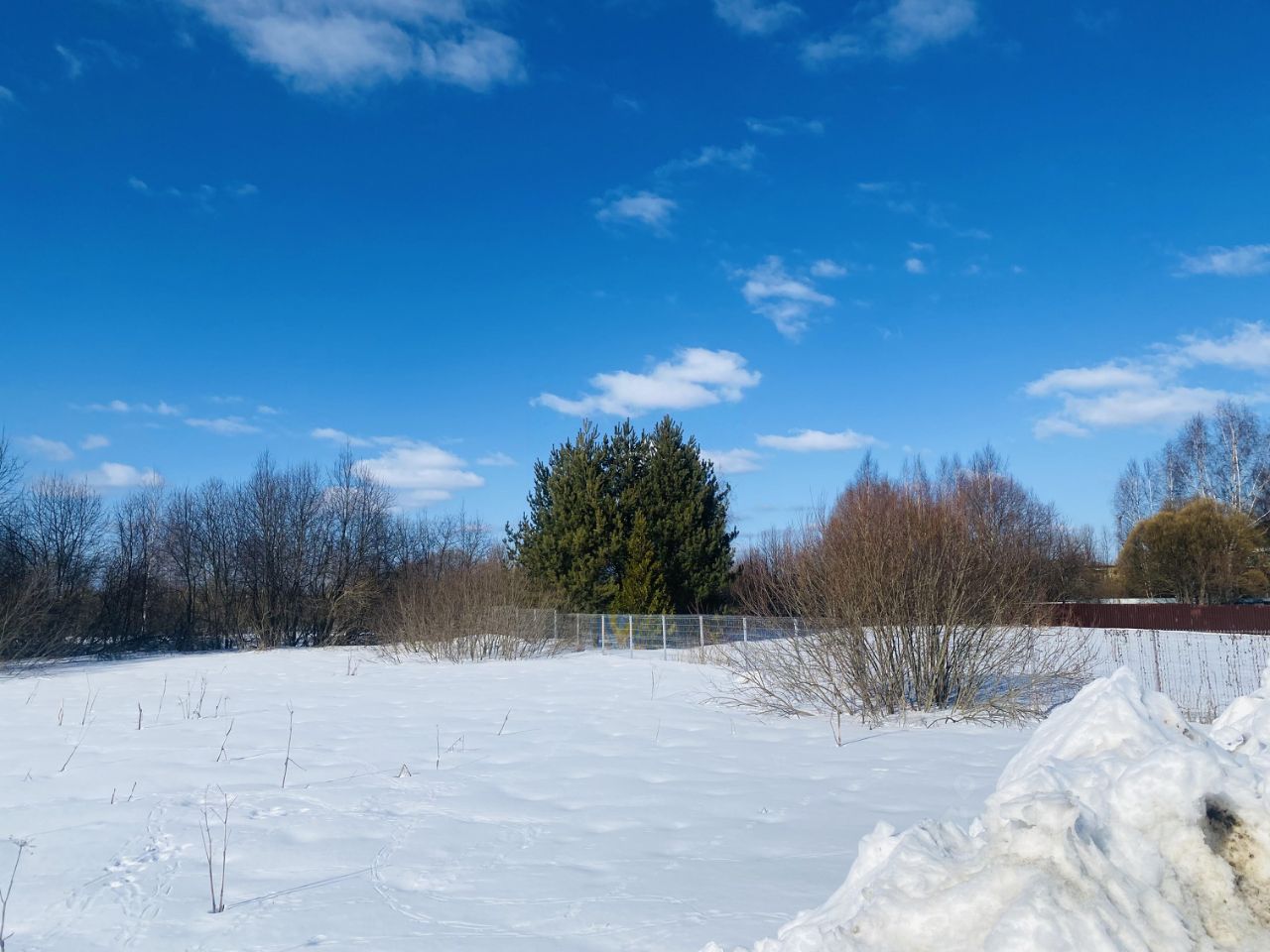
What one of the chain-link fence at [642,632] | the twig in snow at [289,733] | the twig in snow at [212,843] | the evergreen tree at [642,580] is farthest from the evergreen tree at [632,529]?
the twig in snow at [212,843]

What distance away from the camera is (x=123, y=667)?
22031mm

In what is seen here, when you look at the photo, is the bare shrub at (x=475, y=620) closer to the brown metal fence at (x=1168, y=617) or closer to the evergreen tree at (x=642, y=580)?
the evergreen tree at (x=642, y=580)

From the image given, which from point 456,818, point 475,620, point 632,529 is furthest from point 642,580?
point 456,818

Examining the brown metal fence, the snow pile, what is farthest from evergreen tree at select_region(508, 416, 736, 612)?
the snow pile

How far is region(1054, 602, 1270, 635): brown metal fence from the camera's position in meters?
25.9

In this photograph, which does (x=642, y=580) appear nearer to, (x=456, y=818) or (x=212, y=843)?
(x=456, y=818)

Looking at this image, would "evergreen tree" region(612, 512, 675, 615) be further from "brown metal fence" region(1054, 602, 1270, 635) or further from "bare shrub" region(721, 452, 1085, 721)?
"bare shrub" region(721, 452, 1085, 721)

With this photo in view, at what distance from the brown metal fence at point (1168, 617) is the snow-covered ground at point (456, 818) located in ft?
64.7

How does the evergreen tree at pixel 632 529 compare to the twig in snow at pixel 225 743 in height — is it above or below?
above

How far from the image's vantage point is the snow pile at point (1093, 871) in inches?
89.4

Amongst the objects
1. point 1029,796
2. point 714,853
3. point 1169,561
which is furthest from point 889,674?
point 1169,561

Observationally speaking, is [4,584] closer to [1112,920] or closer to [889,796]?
[889,796]

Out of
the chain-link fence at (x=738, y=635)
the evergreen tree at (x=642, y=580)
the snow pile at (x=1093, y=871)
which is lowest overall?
the chain-link fence at (x=738, y=635)

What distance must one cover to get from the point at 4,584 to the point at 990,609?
28065 millimetres
